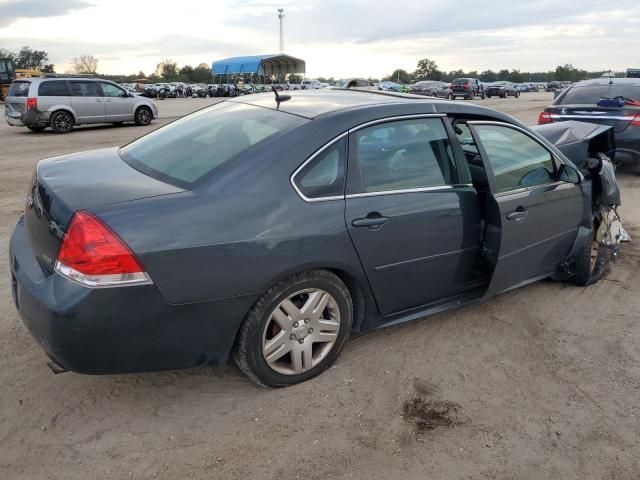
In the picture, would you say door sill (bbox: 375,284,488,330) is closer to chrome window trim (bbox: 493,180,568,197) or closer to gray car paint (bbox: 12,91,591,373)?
gray car paint (bbox: 12,91,591,373)

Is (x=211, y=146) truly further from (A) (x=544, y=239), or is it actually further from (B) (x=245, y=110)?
(A) (x=544, y=239)

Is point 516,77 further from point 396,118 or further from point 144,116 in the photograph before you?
point 396,118

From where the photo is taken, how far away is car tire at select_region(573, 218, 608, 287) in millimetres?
4406

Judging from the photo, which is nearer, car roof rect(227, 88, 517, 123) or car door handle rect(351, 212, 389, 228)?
car door handle rect(351, 212, 389, 228)

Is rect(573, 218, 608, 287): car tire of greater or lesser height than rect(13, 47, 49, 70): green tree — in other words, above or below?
below

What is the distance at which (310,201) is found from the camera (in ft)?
9.49

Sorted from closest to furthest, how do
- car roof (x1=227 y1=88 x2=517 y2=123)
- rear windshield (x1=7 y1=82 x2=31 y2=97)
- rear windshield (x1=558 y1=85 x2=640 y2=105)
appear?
car roof (x1=227 y1=88 x2=517 y2=123), rear windshield (x1=558 y1=85 x2=640 y2=105), rear windshield (x1=7 y1=82 x2=31 y2=97)

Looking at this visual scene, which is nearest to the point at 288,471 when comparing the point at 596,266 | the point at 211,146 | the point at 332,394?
the point at 332,394

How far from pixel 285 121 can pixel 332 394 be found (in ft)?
5.17

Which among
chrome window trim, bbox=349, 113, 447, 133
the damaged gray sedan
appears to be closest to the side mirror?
the damaged gray sedan

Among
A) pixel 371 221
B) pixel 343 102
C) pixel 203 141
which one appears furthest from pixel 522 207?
pixel 203 141

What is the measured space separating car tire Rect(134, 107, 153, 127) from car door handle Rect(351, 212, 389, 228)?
1646 centimetres

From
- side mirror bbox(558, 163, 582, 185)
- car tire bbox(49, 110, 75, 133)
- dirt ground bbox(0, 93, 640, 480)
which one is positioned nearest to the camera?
dirt ground bbox(0, 93, 640, 480)

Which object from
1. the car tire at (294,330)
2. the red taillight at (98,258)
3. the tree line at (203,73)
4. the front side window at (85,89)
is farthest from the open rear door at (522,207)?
the tree line at (203,73)
